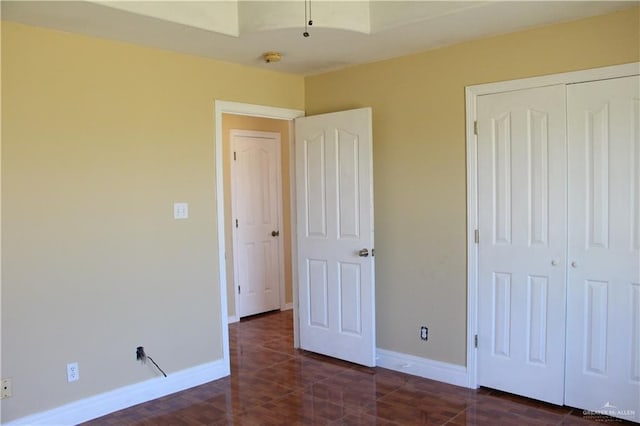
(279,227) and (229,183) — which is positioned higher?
(229,183)

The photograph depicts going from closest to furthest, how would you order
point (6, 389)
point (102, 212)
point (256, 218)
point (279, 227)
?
point (6, 389), point (102, 212), point (256, 218), point (279, 227)

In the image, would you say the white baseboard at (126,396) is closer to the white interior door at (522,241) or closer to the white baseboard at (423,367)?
the white baseboard at (423,367)

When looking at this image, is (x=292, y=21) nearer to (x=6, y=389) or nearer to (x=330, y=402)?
(x=330, y=402)

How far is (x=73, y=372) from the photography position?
10.3ft

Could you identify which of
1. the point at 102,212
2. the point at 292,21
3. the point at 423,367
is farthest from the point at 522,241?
the point at 102,212

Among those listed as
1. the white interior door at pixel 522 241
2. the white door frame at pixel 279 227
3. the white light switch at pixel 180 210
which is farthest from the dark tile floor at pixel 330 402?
the white door frame at pixel 279 227

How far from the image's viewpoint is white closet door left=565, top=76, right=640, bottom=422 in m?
2.90

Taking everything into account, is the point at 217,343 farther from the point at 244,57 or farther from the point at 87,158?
the point at 244,57

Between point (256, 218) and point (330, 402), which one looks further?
point (256, 218)

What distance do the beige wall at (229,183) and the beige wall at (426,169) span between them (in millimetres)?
1600

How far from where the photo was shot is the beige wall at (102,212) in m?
2.92

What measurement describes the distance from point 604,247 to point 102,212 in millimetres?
3115

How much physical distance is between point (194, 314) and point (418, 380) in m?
1.75

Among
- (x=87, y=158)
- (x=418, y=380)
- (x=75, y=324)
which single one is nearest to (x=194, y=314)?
(x=75, y=324)
